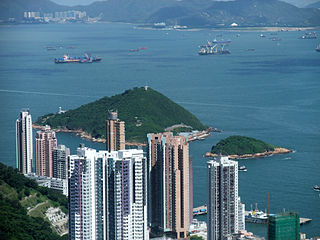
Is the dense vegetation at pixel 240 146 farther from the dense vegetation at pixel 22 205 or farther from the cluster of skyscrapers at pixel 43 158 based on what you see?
the dense vegetation at pixel 22 205

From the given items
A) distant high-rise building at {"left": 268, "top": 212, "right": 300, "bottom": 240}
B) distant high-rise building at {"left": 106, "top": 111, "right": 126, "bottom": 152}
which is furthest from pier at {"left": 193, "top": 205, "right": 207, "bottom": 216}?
distant high-rise building at {"left": 268, "top": 212, "right": 300, "bottom": 240}

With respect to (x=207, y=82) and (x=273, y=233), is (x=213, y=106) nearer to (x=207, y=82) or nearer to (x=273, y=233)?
(x=207, y=82)

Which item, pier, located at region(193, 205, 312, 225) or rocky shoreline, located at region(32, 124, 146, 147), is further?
rocky shoreline, located at region(32, 124, 146, 147)

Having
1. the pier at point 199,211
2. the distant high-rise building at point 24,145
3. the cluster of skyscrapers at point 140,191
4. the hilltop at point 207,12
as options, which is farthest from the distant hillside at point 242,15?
the cluster of skyscrapers at point 140,191

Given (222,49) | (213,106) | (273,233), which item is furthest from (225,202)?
(222,49)

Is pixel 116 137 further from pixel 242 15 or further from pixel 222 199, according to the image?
pixel 242 15

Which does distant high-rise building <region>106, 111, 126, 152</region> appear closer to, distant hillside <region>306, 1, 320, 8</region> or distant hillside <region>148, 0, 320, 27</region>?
distant hillside <region>148, 0, 320, 27</region>

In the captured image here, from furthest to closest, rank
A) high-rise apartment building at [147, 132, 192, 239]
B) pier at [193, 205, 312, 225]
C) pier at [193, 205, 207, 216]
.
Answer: pier at [193, 205, 207, 216] < pier at [193, 205, 312, 225] < high-rise apartment building at [147, 132, 192, 239]

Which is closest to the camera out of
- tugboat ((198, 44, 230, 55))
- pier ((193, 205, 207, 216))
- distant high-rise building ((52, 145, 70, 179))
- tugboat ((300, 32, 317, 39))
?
pier ((193, 205, 207, 216))
